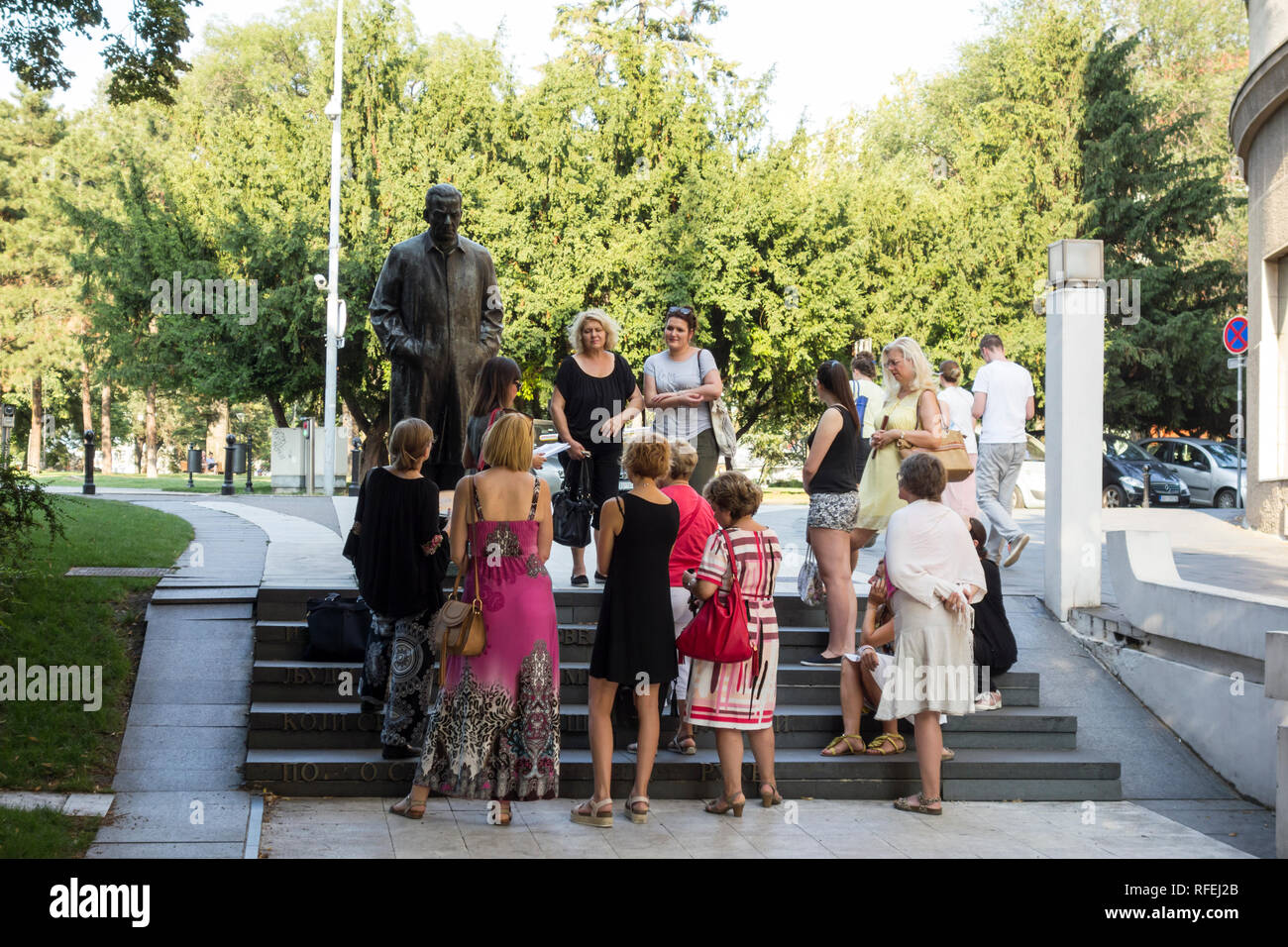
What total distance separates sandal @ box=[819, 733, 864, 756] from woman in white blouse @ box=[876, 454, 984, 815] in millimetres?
598

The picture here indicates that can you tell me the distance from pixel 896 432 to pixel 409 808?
4137mm

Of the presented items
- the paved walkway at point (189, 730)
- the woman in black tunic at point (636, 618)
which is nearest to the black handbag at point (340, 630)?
the paved walkway at point (189, 730)

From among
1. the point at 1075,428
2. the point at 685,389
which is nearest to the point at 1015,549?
the point at 1075,428

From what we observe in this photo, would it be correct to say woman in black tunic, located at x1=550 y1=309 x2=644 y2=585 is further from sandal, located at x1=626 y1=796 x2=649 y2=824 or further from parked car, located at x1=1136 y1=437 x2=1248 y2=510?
parked car, located at x1=1136 y1=437 x2=1248 y2=510

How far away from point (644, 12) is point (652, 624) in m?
33.8

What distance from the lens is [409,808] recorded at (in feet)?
21.1

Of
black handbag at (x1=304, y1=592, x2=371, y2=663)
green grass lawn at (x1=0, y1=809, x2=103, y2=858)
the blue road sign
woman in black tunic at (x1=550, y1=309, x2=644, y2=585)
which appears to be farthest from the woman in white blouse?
the blue road sign

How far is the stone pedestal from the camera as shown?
10.3 m

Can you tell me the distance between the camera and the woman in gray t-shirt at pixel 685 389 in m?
8.84

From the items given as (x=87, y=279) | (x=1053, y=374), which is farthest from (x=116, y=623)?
(x=87, y=279)

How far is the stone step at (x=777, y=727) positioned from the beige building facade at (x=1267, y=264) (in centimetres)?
974

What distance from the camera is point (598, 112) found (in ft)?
108

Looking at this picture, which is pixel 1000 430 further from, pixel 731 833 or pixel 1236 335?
pixel 1236 335

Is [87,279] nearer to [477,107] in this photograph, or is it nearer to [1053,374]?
[477,107]
